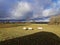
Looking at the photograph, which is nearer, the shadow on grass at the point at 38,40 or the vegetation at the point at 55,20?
the shadow on grass at the point at 38,40

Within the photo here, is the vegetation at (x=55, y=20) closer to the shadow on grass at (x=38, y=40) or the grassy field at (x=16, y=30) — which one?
the grassy field at (x=16, y=30)

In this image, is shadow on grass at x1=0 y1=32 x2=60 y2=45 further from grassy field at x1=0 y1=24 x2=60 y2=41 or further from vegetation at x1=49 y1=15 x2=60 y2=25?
vegetation at x1=49 y1=15 x2=60 y2=25

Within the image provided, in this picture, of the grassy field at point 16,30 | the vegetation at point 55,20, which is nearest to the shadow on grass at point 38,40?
the grassy field at point 16,30

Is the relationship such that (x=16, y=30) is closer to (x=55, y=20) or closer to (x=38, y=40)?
(x=38, y=40)

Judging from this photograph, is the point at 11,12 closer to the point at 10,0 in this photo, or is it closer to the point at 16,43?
the point at 10,0

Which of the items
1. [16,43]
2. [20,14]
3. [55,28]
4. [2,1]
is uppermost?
[2,1]

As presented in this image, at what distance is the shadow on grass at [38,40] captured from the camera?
11.4 feet

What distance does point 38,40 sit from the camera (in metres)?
3.55

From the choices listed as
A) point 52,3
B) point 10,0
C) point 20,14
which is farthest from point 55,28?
point 10,0

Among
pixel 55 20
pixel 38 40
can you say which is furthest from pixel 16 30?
pixel 55 20

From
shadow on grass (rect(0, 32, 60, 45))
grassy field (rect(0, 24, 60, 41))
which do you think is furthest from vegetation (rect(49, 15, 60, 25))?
shadow on grass (rect(0, 32, 60, 45))

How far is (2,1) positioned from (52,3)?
93 cm

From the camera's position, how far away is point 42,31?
11.8 feet

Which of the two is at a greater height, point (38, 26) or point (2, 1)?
point (2, 1)
